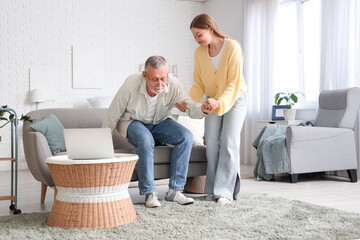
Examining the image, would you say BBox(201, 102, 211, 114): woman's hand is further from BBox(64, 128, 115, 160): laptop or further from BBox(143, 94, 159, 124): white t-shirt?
BBox(64, 128, 115, 160): laptop

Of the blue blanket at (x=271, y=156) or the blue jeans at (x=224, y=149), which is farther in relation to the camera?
the blue blanket at (x=271, y=156)

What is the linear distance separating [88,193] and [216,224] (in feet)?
2.35

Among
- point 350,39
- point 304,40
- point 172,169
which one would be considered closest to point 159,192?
point 172,169

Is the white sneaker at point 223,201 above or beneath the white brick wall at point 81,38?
beneath

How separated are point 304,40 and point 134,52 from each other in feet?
9.06

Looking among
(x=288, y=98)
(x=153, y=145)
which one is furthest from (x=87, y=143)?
(x=288, y=98)

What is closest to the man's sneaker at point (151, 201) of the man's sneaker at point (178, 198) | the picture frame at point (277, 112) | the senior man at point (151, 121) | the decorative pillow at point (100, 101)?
the senior man at point (151, 121)

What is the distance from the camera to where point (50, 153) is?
2.88 meters

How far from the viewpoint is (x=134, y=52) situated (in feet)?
23.0

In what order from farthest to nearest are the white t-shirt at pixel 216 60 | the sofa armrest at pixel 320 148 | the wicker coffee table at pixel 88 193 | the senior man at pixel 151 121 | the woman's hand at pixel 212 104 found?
1. the sofa armrest at pixel 320 148
2. the white t-shirt at pixel 216 60
3. the senior man at pixel 151 121
4. the woman's hand at pixel 212 104
5. the wicker coffee table at pixel 88 193

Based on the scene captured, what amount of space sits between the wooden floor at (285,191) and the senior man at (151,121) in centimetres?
42

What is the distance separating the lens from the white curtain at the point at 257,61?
6.06 meters

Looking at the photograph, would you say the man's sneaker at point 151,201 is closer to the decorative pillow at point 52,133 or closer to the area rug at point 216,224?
the area rug at point 216,224

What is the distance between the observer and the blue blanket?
4.46 m
